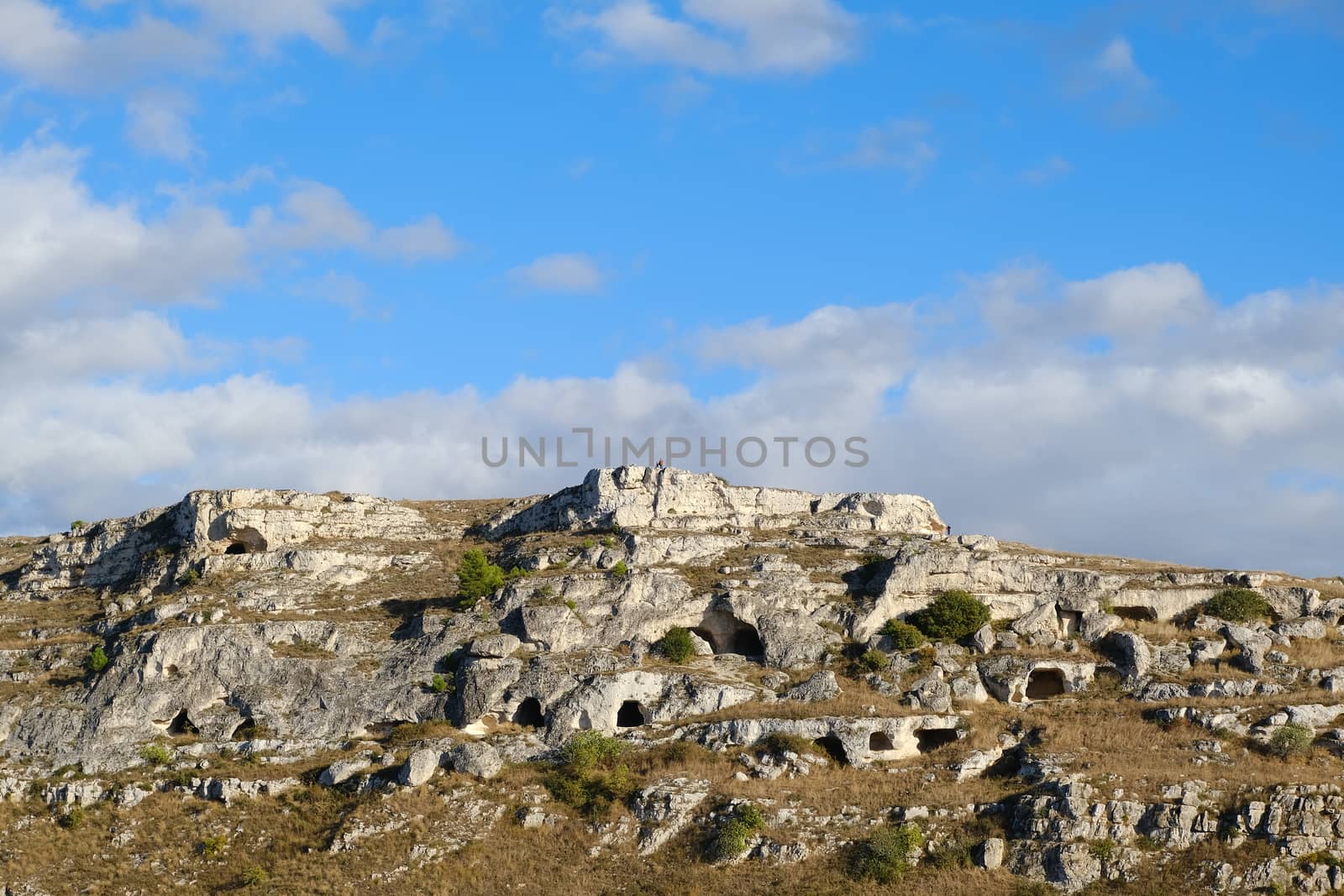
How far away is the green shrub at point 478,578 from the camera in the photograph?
6159 centimetres

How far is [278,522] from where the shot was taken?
6912 centimetres

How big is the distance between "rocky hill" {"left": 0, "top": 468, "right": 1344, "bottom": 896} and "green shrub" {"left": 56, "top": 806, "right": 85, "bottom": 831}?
137 millimetres

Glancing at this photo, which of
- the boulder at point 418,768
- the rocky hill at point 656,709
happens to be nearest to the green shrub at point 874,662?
the rocky hill at point 656,709

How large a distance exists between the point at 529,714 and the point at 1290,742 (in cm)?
2799

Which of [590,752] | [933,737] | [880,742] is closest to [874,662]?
[933,737]

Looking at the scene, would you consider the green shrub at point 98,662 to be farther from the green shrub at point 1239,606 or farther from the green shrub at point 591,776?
the green shrub at point 1239,606

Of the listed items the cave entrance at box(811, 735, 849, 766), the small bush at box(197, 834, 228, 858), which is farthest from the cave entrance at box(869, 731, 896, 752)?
the small bush at box(197, 834, 228, 858)

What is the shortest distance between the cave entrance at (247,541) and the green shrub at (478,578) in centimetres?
1132

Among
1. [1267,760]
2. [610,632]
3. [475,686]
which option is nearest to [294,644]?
[475,686]

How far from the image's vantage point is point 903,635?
58.9m

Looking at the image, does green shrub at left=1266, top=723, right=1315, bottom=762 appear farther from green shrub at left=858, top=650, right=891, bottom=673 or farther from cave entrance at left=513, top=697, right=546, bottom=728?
cave entrance at left=513, top=697, right=546, bottom=728

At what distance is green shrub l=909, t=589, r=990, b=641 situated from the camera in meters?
60.0

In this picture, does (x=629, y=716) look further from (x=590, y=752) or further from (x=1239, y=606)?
(x=1239, y=606)

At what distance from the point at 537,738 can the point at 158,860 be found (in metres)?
13.8
